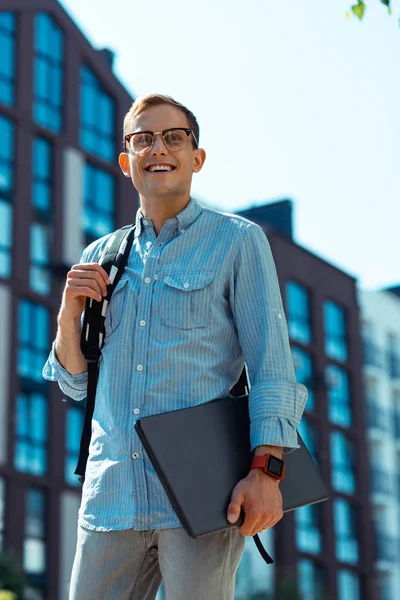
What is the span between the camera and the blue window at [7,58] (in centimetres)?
3603

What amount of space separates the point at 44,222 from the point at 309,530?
17.6 metres

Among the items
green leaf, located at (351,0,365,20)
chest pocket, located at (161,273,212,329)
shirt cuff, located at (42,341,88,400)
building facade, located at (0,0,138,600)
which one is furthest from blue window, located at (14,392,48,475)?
chest pocket, located at (161,273,212,329)

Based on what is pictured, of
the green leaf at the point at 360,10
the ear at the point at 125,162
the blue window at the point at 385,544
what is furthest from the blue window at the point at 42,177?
the ear at the point at 125,162

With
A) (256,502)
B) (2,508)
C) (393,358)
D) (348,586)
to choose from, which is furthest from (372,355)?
(256,502)

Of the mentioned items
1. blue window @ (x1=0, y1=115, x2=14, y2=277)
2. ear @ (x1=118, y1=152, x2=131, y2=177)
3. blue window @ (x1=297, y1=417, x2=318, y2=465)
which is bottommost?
ear @ (x1=118, y1=152, x2=131, y2=177)

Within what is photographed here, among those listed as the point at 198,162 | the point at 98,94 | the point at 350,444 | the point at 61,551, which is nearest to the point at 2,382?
the point at 61,551

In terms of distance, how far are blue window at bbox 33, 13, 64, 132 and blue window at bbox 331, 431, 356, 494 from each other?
1938 centimetres

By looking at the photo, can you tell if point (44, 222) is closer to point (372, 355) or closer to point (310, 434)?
point (310, 434)

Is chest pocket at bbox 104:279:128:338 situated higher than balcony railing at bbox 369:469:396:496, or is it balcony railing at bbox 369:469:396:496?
balcony railing at bbox 369:469:396:496

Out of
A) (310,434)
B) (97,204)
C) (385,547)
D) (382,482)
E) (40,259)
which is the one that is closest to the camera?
(40,259)

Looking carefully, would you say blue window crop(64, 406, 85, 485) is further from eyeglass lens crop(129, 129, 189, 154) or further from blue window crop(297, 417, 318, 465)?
eyeglass lens crop(129, 129, 189, 154)

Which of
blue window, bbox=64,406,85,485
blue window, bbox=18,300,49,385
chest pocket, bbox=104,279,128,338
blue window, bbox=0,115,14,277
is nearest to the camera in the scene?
chest pocket, bbox=104,279,128,338

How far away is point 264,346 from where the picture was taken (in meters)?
3.42

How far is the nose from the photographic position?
3646mm
